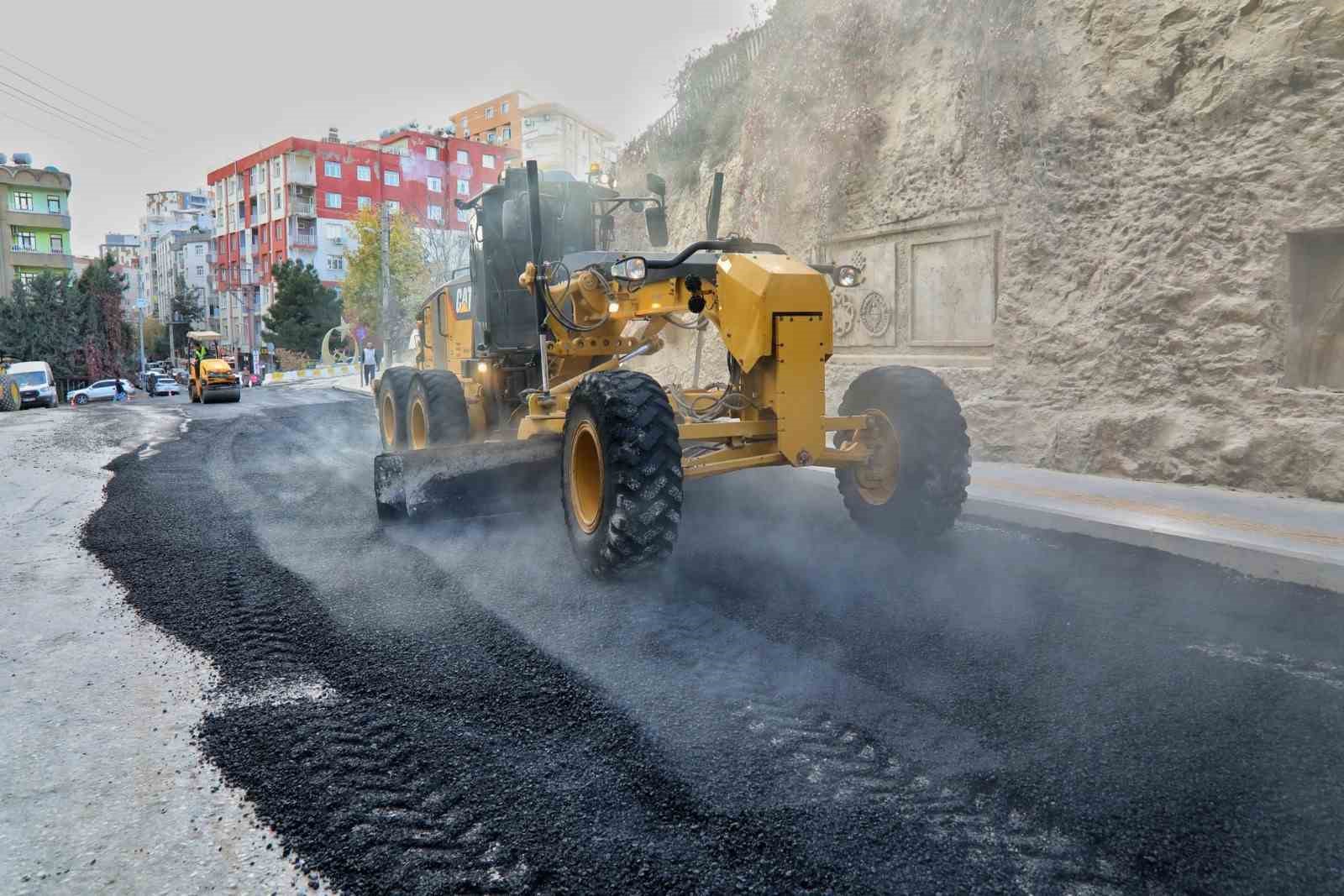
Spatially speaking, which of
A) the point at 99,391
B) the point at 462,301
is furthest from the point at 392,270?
the point at 462,301

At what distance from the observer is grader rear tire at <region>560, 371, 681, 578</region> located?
15.4ft

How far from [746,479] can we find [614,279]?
10.5ft

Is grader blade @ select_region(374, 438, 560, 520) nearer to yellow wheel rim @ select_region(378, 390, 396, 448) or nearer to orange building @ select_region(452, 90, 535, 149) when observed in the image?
yellow wheel rim @ select_region(378, 390, 396, 448)

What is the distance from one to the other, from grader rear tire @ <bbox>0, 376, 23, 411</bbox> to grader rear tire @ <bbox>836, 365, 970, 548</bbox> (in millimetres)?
30838

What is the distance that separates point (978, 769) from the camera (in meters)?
2.94

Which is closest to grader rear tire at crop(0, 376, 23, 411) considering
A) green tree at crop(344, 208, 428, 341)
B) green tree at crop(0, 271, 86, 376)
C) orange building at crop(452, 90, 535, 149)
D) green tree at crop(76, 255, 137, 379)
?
green tree at crop(344, 208, 428, 341)

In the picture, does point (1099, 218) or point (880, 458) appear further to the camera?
point (1099, 218)

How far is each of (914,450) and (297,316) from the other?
6395 cm

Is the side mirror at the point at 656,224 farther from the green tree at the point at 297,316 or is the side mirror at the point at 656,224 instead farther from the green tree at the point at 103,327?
the green tree at the point at 297,316

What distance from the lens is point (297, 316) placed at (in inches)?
2483

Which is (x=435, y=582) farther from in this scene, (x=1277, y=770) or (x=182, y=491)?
(x=182, y=491)

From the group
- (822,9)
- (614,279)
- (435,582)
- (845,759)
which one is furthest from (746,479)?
(822,9)

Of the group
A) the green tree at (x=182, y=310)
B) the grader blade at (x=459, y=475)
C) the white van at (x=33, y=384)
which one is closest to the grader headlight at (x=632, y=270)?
the grader blade at (x=459, y=475)

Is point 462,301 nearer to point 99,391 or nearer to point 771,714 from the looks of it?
point 771,714
